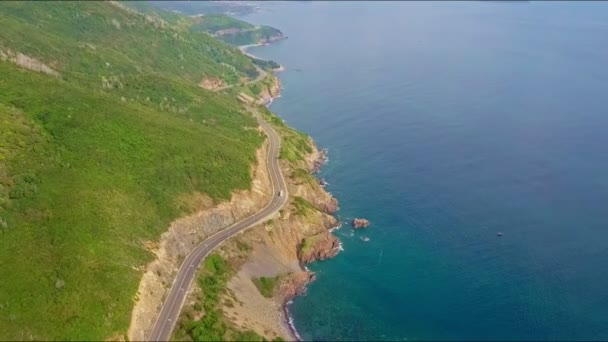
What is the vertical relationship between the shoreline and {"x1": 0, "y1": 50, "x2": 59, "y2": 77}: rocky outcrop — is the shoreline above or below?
below

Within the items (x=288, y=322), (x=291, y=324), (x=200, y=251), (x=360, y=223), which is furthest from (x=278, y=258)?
(x=360, y=223)

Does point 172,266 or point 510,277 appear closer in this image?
point 172,266

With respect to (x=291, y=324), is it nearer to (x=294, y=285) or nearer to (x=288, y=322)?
(x=288, y=322)

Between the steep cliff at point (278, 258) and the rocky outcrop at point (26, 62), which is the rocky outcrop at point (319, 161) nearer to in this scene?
the steep cliff at point (278, 258)

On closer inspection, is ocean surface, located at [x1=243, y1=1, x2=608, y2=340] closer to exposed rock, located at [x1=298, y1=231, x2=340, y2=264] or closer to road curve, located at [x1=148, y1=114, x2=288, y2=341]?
exposed rock, located at [x1=298, y1=231, x2=340, y2=264]

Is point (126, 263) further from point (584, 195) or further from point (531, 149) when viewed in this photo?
point (531, 149)

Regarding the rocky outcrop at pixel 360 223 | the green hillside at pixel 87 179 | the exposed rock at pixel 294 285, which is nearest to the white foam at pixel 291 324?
the exposed rock at pixel 294 285

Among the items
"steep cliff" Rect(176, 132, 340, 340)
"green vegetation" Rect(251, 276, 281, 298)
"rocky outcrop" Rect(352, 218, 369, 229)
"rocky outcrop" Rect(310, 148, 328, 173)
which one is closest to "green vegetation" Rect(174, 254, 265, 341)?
"steep cliff" Rect(176, 132, 340, 340)

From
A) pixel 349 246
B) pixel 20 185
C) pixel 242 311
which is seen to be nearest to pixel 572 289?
pixel 349 246
